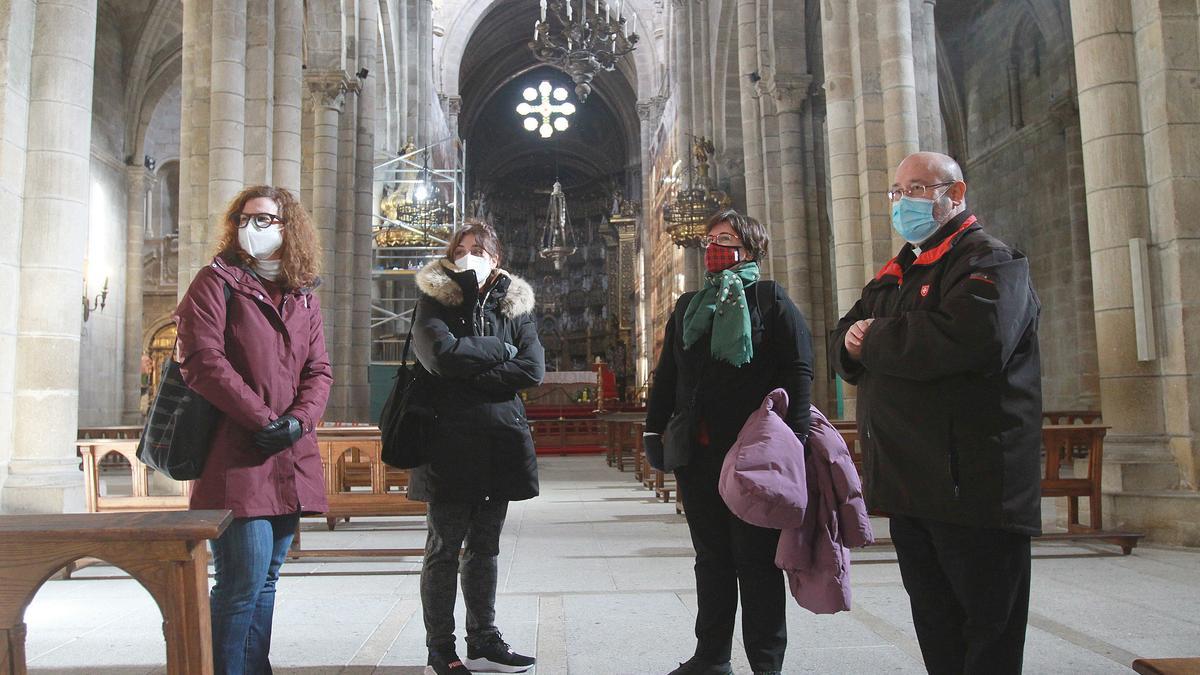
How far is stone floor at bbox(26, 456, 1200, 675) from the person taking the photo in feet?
11.8

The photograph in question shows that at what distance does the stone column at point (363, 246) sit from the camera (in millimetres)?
15883

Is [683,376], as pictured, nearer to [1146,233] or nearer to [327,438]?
[327,438]

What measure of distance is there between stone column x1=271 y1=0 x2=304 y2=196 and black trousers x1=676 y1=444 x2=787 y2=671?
9.66 meters

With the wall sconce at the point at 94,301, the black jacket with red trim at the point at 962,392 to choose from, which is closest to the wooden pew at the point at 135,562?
the black jacket with red trim at the point at 962,392

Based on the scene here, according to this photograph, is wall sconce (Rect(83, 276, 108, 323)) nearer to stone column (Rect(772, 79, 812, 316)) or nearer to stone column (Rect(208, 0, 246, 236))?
stone column (Rect(208, 0, 246, 236))

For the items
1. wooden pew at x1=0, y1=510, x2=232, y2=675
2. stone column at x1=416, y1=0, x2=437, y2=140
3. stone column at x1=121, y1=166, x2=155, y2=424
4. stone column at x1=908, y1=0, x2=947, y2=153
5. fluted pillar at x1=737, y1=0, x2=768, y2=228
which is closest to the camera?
wooden pew at x1=0, y1=510, x2=232, y2=675

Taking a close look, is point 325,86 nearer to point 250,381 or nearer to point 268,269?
point 268,269

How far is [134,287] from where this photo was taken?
70.1 feet

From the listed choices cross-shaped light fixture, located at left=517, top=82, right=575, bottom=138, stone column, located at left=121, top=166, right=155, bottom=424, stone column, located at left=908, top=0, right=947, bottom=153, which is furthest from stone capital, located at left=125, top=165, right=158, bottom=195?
cross-shaped light fixture, located at left=517, top=82, right=575, bottom=138

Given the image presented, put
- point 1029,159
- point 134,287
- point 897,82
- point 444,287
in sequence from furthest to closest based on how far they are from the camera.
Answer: point 134,287 → point 1029,159 → point 897,82 → point 444,287

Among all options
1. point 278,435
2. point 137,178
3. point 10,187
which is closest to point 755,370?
point 278,435

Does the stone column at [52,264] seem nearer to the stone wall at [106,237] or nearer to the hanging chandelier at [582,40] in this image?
the hanging chandelier at [582,40]

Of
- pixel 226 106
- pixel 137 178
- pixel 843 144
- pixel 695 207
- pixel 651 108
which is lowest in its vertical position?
pixel 843 144

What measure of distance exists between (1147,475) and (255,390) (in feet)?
19.9
